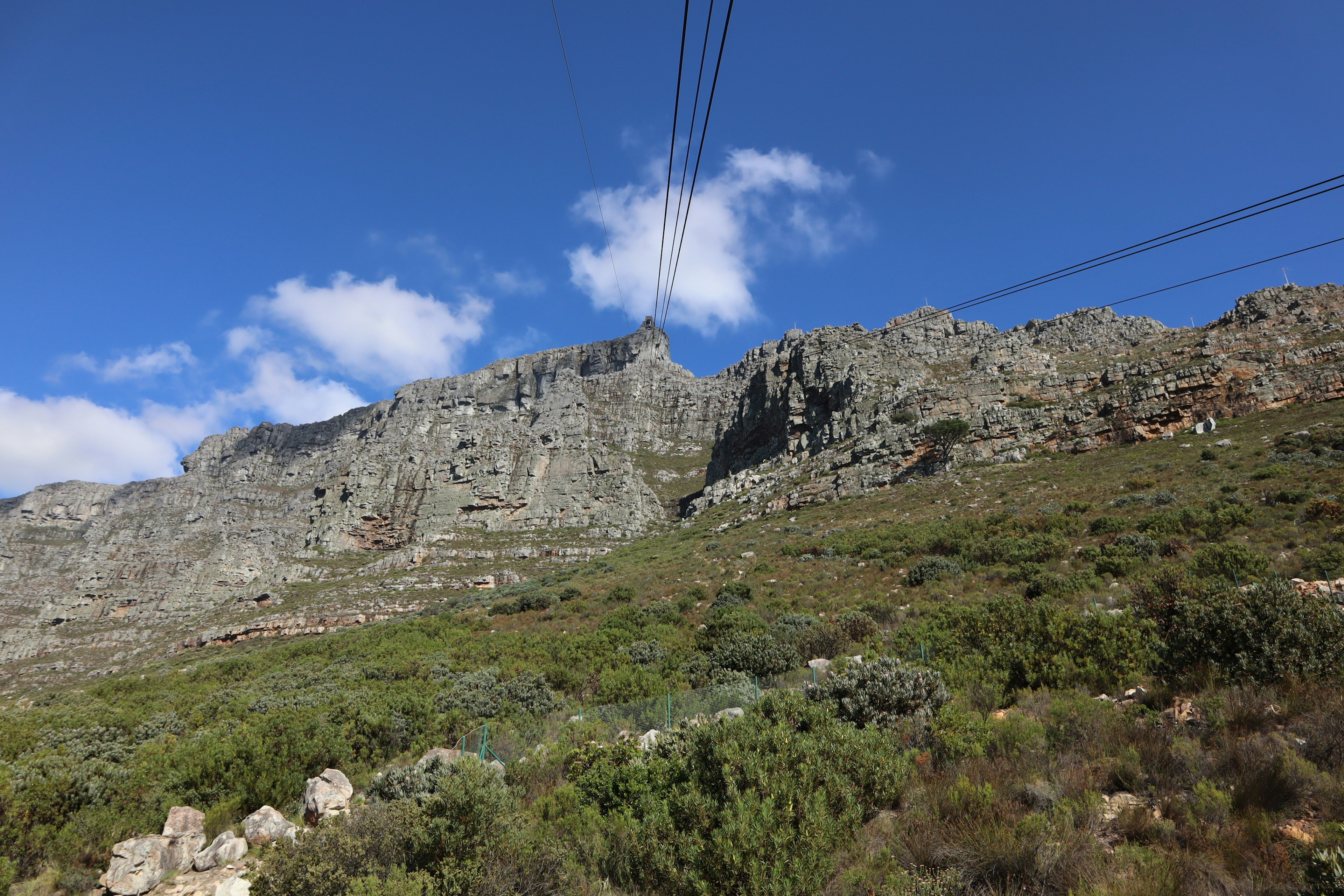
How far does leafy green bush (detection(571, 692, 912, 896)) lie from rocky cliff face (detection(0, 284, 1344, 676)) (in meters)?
18.6

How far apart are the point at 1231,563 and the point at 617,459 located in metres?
83.5

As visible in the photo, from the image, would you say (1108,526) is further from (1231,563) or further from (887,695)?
(887,695)

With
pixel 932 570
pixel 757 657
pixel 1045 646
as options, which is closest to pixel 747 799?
pixel 1045 646

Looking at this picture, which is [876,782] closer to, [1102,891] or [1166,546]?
[1102,891]

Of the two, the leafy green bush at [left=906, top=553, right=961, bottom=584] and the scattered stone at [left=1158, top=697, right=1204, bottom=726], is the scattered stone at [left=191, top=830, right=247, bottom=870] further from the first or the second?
the leafy green bush at [left=906, top=553, right=961, bottom=584]

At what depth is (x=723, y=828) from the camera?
14.8 feet

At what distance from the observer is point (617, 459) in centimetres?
9156

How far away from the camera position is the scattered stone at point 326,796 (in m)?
7.12

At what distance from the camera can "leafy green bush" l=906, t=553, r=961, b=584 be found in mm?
16781

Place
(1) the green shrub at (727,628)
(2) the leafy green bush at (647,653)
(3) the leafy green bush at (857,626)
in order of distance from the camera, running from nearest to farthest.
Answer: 1. (3) the leafy green bush at (857,626)
2. (2) the leafy green bush at (647,653)
3. (1) the green shrub at (727,628)

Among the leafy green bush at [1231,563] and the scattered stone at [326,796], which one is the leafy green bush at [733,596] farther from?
the scattered stone at [326,796]

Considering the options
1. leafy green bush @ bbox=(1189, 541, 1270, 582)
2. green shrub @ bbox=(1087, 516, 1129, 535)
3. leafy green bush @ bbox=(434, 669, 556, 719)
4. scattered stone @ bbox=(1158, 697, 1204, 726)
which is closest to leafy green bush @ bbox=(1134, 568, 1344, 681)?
scattered stone @ bbox=(1158, 697, 1204, 726)

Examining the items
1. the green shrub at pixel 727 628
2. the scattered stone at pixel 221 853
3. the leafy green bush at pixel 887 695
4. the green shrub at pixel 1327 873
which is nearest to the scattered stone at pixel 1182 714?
the leafy green bush at pixel 887 695

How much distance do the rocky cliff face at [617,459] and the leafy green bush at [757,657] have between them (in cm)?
1474
